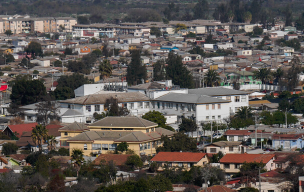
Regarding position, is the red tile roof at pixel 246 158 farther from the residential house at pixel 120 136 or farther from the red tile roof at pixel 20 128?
the red tile roof at pixel 20 128

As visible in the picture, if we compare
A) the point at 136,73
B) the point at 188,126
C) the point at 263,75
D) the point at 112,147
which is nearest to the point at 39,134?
the point at 112,147

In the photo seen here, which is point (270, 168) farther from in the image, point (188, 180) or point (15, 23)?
point (15, 23)

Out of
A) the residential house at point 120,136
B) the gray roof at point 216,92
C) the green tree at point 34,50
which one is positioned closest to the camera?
the residential house at point 120,136

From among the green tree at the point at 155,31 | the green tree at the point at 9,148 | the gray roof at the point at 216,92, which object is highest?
the green tree at the point at 155,31

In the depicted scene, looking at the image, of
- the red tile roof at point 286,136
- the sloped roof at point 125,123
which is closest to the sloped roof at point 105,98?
the sloped roof at point 125,123

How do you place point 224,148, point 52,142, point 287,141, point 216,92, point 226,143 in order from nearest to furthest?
point 224,148
point 226,143
point 287,141
point 52,142
point 216,92

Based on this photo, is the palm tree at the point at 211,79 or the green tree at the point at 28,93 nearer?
the green tree at the point at 28,93

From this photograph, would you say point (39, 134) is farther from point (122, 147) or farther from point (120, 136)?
point (122, 147)
